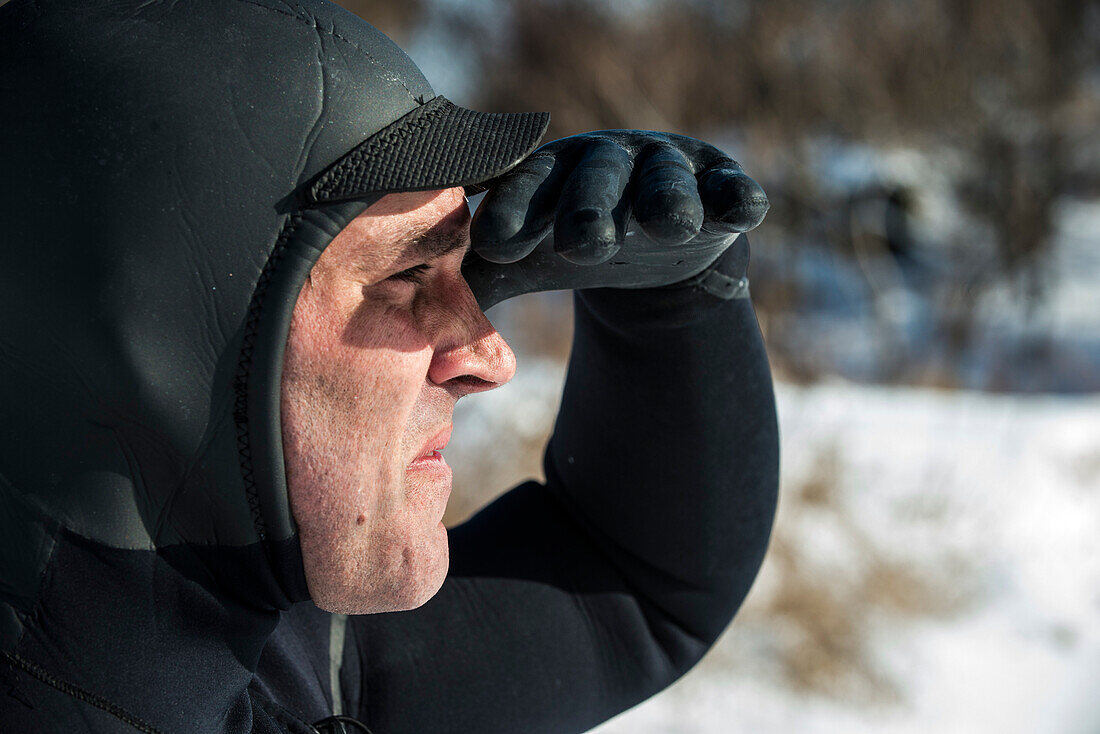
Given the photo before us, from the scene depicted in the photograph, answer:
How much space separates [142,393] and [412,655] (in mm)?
641

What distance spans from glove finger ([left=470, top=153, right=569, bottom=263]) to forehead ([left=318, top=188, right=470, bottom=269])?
37 millimetres

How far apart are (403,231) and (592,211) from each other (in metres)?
0.19

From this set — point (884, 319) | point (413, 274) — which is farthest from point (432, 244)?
point (884, 319)

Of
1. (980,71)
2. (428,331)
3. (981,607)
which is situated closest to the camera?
(428,331)

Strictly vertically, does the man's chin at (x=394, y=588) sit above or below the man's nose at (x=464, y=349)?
below

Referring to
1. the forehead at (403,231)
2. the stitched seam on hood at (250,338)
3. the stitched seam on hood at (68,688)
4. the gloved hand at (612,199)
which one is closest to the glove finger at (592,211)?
the gloved hand at (612,199)

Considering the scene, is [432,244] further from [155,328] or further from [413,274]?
[155,328]

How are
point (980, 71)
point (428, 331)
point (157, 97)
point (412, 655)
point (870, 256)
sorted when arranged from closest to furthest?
point (157, 97) < point (428, 331) < point (412, 655) < point (980, 71) < point (870, 256)

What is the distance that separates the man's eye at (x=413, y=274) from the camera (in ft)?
3.41

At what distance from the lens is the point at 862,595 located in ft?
13.9

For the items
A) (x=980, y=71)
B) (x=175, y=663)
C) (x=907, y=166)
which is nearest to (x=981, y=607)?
(x=175, y=663)

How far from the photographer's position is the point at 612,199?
0.98 m

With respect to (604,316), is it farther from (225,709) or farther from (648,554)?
(225,709)

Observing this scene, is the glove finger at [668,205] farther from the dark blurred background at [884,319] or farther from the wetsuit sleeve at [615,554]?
the dark blurred background at [884,319]
